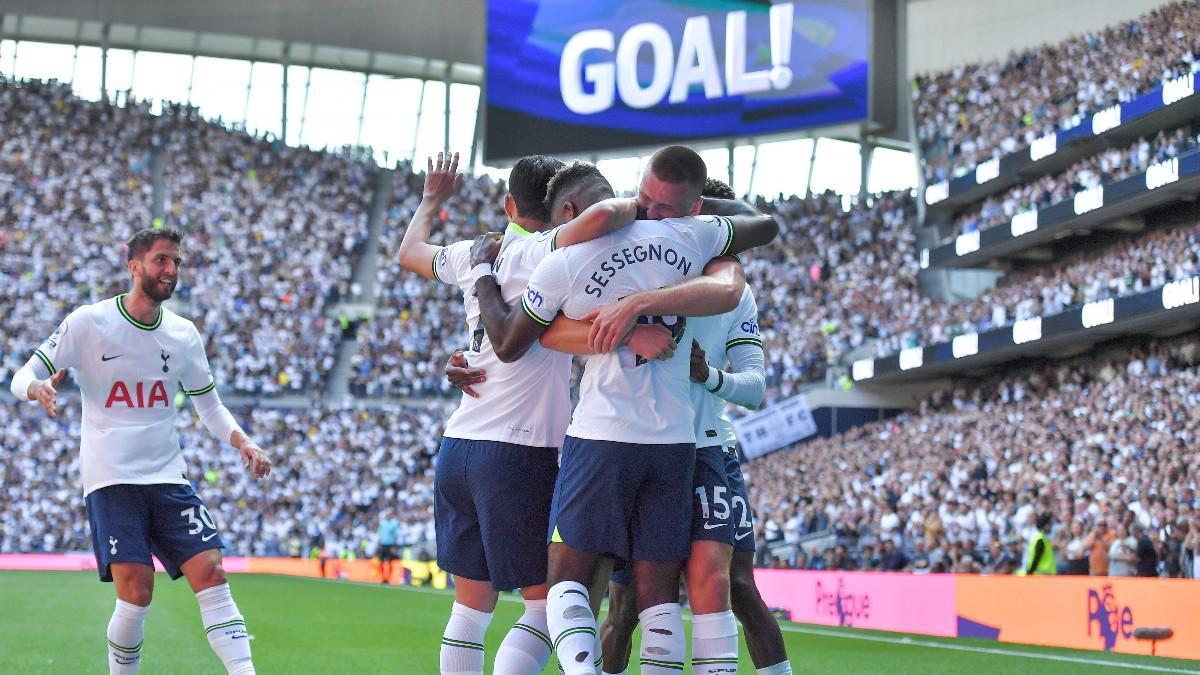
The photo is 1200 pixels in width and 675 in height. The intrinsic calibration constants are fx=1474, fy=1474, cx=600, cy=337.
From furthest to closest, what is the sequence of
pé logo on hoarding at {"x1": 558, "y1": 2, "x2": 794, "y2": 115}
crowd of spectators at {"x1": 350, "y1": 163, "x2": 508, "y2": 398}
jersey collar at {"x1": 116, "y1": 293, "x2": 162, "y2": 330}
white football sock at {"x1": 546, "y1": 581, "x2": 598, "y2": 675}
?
crowd of spectators at {"x1": 350, "y1": 163, "x2": 508, "y2": 398} → pé logo on hoarding at {"x1": 558, "y1": 2, "x2": 794, "y2": 115} → jersey collar at {"x1": 116, "y1": 293, "x2": 162, "y2": 330} → white football sock at {"x1": 546, "y1": 581, "x2": 598, "y2": 675}

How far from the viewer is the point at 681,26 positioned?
43.9 metres

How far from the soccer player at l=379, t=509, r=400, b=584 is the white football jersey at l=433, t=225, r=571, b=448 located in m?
30.4

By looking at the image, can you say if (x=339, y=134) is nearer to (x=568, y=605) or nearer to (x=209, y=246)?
(x=209, y=246)

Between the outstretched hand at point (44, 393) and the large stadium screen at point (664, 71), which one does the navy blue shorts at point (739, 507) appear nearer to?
the outstretched hand at point (44, 393)

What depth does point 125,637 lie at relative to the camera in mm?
7559

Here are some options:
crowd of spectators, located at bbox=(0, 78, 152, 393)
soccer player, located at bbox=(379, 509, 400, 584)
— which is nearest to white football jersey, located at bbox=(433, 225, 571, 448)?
soccer player, located at bbox=(379, 509, 400, 584)

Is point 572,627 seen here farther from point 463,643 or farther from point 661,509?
point 463,643

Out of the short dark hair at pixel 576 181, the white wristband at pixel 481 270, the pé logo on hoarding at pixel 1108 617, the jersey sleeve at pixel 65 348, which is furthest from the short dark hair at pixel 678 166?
the pé logo on hoarding at pixel 1108 617

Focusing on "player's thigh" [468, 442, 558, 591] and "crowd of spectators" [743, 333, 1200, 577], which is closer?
"player's thigh" [468, 442, 558, 591]

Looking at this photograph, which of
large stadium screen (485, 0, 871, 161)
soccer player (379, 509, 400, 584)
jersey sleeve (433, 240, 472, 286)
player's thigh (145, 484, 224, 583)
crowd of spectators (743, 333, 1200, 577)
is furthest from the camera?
large stadium screen (485, 0, 871, 161)

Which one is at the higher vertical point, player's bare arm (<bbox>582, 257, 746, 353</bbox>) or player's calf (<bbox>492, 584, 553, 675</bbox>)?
player's bare arm (<bbox>582, 257, 746, 353</bbox>)

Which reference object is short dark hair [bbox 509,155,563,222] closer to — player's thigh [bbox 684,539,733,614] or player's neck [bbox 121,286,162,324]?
player's thigh [bbox 684,539,733,614]

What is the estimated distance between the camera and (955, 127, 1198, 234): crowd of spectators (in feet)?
105

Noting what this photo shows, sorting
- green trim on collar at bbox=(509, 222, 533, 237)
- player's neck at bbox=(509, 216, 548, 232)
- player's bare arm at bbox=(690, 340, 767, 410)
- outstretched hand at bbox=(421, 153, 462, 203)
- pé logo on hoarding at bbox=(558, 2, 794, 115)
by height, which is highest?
pé logo on hoarding at bbox=(558, 2, 794, 115)
